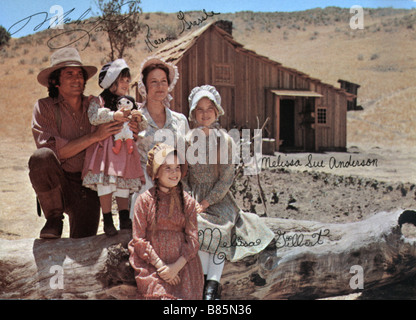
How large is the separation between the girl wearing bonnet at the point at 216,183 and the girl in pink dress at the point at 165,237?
227 millimetres

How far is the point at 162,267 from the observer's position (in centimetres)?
275

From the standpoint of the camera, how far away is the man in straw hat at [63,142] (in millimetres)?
3119

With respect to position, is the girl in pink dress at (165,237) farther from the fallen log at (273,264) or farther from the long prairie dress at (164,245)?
the fallen log at (273,264)

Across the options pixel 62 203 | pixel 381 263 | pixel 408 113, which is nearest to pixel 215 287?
pixel 62 203

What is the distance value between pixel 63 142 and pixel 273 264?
2012mm

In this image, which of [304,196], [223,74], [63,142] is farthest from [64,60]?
[223,74]

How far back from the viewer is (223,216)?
10.6ft

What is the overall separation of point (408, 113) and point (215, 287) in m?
20.0

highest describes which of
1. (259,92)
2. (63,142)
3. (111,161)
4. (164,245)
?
(259,92)

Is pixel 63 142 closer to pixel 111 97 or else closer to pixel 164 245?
pixel 111 97

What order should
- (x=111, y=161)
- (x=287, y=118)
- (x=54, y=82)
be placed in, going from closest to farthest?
(x=111, y=161), (x=54, y=82), (x=287, y=118)

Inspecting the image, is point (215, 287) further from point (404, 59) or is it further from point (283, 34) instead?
point (283, 34)
